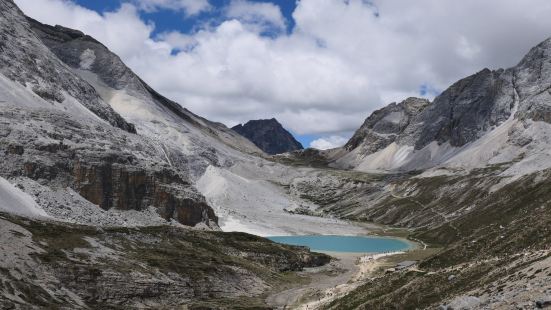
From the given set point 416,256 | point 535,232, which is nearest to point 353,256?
point 416,256

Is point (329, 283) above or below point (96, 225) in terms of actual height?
below

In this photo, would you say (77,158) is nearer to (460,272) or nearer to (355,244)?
(355,244)

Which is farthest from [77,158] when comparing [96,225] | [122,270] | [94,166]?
[122,270]

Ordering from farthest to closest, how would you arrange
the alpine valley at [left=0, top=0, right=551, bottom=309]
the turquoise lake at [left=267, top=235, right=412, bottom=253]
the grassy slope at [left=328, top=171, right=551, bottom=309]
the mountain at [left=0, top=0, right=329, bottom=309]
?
the turquoise lake at [left=267, top=235, right=412, bottom=253]
the mountain at [left=0, top=0, right=329, bottom=309]
the alpine valley at [left=0, top=0, right=551, bottom=309]
the grassy slope at [left=328, top=171, right=551, bottom=309]

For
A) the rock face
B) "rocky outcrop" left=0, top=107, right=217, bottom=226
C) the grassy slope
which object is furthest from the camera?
the rock face

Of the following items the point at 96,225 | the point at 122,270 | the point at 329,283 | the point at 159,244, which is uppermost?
the point at 96,225

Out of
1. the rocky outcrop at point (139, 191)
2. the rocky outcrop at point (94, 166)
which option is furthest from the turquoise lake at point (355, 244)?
the rocky outcrop at point (139, 191)

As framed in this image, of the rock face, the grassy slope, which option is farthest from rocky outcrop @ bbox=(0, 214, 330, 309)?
the rock face

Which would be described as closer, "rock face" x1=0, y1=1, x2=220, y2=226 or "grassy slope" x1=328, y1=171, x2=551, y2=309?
"grassy slope" x1=328, y1=171, x2=551, y2=309

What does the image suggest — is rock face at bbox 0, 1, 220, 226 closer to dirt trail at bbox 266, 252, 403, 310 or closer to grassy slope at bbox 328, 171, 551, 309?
dirt trail at bbox 266, 252, 403, 310
